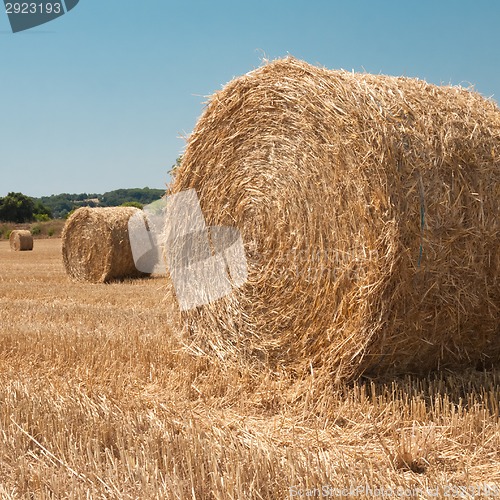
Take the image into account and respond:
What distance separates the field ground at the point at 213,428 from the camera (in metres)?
2.92

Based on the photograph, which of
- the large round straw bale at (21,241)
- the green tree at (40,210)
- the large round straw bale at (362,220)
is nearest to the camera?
the large round straw bale at (362,220)

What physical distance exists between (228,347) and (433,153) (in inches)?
87.9

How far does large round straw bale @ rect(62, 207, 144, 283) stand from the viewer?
39.3ft

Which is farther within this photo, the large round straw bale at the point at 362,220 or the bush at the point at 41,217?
the bush at the point at 41,217

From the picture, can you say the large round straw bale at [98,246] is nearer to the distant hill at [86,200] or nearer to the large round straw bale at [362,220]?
the large round straw bale at [362,220]

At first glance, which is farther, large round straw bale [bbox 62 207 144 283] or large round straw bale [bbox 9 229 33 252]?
large round straw bale [bbox 9 229 33 252]

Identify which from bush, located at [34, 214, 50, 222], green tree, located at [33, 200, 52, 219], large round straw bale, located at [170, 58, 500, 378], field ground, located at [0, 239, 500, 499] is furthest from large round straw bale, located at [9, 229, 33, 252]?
green tree, located at [33, 200, 52, 219]

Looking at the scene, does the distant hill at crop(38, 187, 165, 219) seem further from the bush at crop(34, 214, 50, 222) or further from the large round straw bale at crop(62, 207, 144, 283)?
the large round straw bale at crop(62, 207, 144, 283)

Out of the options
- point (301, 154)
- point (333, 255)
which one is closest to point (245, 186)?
point (301, 154)

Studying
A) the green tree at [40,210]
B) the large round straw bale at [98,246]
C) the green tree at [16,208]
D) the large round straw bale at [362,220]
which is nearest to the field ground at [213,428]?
the large round straw bale at [362,220]

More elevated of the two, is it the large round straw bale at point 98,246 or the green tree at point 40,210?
the green tree at point 40,210

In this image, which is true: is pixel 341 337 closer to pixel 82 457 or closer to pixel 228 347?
pixel 228 347

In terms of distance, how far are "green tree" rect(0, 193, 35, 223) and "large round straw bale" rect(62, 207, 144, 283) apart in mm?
43234

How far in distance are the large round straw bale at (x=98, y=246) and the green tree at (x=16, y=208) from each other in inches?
1702
